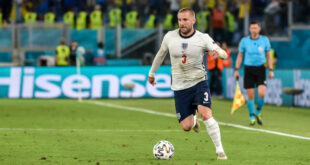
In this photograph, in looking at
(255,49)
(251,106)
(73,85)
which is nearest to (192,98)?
(251,106)

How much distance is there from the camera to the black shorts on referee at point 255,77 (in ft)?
60.2

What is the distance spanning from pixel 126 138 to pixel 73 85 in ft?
47.6

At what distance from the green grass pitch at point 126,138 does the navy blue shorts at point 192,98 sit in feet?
2.12

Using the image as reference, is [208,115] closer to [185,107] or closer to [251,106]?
[185,107]

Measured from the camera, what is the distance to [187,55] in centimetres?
1172

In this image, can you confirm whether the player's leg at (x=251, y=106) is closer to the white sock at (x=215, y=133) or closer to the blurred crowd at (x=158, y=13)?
the white sock at (x=215, y=133)

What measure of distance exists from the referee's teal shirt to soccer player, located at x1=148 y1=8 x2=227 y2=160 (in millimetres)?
6465

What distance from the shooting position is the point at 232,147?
13438 millimetres

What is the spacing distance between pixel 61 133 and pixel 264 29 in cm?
1846

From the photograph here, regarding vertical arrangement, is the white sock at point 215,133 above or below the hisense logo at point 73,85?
above

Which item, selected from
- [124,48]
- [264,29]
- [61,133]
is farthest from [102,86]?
[61,133]

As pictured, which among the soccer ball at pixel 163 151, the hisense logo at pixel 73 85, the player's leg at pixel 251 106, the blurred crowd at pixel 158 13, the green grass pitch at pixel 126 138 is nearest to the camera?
the soccer ball at pixel 163 151

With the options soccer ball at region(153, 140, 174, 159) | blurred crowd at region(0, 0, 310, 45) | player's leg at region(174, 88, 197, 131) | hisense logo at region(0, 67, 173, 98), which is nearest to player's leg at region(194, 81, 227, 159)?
player's leg at region(174, 88, 197, 131)

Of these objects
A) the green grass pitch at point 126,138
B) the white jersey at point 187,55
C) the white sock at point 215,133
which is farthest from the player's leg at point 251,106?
the white sock at point 215,133
